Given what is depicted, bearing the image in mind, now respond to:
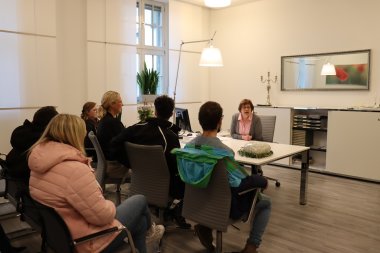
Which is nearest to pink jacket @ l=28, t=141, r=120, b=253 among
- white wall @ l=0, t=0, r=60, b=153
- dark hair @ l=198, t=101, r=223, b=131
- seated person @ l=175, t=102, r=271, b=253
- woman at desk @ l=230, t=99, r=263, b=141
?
seated person @ l=175, t=102, r=271, b=253

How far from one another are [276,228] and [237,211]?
1.14 metres

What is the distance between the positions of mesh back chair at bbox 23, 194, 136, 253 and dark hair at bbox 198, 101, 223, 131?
105 cm

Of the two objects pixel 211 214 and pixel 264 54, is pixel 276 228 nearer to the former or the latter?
pixel 211 214

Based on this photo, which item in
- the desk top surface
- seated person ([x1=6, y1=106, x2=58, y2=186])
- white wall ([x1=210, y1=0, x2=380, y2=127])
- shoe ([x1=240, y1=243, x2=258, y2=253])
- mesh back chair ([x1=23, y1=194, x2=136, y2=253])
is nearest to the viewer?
mesh back chair ([x1=23, y1=194, x2=136, y2=253])

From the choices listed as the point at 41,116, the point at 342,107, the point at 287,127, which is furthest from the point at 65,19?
the point at 342,107

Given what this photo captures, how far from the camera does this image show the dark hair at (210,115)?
2604mm

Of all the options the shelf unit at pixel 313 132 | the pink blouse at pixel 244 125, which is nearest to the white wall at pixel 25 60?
the pink blouse at pixel 244 125

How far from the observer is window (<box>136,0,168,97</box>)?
6.54m

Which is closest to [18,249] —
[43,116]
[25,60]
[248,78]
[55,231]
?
[43,116]

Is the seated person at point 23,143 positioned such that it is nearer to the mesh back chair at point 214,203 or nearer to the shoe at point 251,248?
the mesh back chair at point 214,203

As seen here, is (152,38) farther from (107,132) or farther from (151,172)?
(151,172)

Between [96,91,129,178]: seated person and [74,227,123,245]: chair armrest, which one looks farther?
[96,91,129,178]: seated person

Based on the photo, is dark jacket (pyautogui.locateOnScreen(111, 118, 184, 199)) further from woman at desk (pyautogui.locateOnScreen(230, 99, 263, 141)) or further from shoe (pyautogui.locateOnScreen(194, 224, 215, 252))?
woman at desk (pyautogui.locateOnScreen(230, 99, 263, 141))

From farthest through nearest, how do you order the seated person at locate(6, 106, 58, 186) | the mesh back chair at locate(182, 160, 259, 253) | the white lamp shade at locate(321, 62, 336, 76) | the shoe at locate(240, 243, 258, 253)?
the white lamp shade at locate(321, 62, 336, 76)
the shoe at locate(240, 243, 258, 253)
the seated person at locate(6, 106, 58, 186)
the mesh back chair at locate(182, 160, 259, 253)
